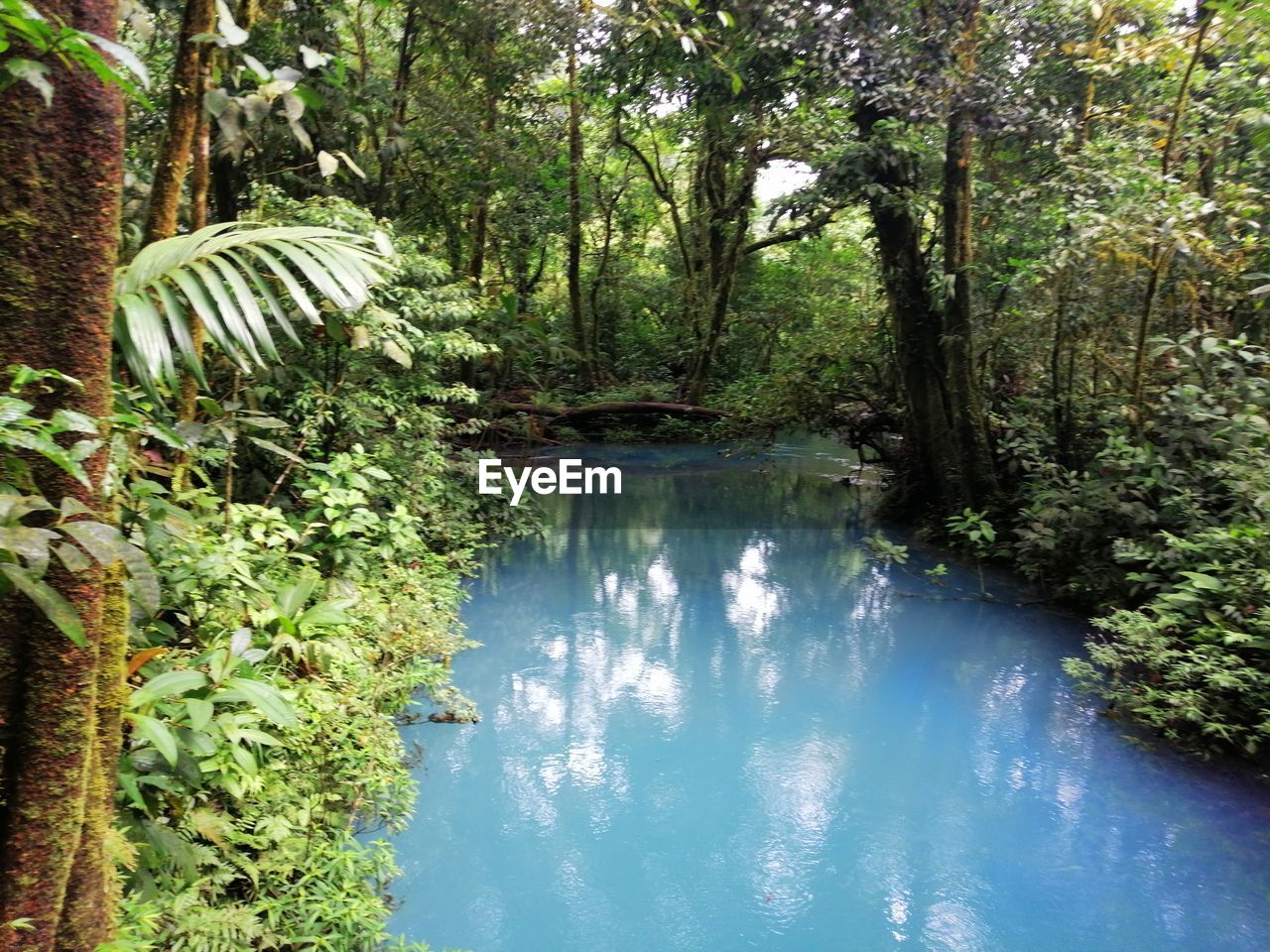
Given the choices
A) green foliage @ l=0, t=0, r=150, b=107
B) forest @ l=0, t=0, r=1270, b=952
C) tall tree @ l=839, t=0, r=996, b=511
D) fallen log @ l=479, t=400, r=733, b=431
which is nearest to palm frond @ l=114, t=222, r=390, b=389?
forest @ l=0, t=0, r=1270, b=952

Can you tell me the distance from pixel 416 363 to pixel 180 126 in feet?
8.53

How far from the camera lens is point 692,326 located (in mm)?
12570

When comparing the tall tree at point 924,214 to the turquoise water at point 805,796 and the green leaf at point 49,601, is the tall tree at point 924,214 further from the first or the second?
the green leaf at point 49,601

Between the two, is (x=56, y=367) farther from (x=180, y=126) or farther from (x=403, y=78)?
(x=403, y=78)

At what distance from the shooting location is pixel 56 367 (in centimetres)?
145

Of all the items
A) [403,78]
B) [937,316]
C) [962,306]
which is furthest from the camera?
[403,78]

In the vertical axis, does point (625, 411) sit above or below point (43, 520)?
above

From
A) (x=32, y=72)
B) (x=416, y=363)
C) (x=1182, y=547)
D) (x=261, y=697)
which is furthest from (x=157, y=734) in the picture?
(x=1182, y=547)

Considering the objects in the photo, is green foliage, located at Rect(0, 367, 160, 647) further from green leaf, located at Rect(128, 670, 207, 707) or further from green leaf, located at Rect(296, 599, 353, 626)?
green leaf, located at Rect(296, 599, 353, 626)

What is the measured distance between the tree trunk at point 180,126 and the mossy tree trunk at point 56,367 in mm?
1063

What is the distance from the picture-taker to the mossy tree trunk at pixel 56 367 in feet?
4.59

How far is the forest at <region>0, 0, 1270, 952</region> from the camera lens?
1.46 m

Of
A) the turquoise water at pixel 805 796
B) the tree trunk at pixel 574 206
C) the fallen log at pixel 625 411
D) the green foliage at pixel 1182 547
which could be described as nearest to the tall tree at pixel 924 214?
the green foliage at pixel 1182 547

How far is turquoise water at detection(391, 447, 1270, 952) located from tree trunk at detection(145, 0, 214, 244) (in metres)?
2.17
